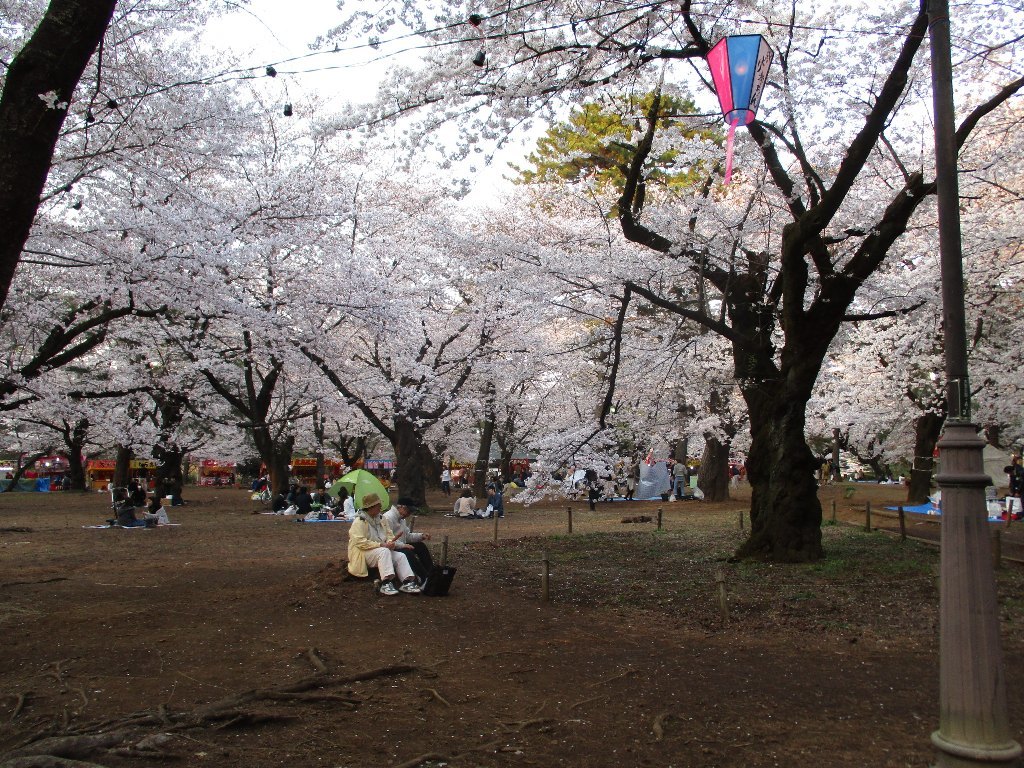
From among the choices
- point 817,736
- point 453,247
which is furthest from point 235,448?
point 817,736

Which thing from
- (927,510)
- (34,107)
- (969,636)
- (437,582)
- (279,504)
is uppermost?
(34,107)

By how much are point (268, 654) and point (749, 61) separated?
6.35 m

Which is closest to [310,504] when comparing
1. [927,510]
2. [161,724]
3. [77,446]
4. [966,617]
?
[927,510]

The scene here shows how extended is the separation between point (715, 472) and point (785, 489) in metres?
17.3

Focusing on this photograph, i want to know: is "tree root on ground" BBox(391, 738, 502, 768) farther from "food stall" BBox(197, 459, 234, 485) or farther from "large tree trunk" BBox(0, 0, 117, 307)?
"food stall" BBox(197, 459, 234, 485)

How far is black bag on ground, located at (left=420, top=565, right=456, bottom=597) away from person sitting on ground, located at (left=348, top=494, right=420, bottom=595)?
14 centimetres

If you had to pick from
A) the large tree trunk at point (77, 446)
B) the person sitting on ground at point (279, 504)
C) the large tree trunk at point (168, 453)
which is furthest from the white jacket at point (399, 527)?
the large tree trunk at point (77, 446)

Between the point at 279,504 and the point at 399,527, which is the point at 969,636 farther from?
the point at 279,504

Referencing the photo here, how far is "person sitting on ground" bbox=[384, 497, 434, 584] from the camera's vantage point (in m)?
9.02

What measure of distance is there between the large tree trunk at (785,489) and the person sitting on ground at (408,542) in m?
4.52

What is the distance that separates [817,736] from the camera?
14.1ft

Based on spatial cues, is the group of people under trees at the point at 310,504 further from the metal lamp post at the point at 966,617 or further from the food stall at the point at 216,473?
the food stall at the point at 216,473

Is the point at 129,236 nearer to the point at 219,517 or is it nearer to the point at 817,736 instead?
the point at 817,736

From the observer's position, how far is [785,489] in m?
10.3
